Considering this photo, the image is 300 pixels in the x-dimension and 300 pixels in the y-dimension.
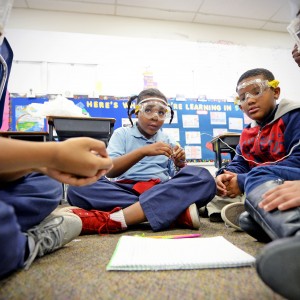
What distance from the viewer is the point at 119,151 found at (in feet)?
4.11

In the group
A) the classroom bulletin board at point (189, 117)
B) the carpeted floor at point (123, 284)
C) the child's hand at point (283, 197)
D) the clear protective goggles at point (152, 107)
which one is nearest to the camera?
the carpeted floor at point (123, 284)

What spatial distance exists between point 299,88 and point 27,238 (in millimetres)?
3647

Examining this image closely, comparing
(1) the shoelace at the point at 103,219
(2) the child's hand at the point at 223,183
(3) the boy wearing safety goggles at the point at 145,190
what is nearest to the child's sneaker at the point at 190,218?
(3) the boy wearing safety goggles at the point at 145,190

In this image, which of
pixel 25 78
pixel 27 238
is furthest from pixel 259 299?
pixel 25 78

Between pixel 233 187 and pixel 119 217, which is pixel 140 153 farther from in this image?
pixel 233 187

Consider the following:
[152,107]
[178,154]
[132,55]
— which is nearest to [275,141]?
[178,154]

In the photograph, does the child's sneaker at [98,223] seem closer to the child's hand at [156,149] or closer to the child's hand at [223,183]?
the child's hand at [156,149]

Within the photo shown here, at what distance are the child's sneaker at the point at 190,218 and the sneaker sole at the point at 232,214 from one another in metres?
0.09

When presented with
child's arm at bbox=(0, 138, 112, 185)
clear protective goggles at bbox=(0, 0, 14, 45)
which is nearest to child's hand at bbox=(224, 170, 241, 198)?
child's arm at bbox=(0, 138, 112, 185)

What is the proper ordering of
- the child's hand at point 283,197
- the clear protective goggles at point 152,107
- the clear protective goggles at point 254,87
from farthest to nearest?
the clear protective goggles at point 152,107, the clear protective goggles at point 254,87, the child's hand at point 283,197

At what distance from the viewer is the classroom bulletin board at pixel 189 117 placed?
271 cm

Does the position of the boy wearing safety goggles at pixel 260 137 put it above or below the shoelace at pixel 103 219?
above

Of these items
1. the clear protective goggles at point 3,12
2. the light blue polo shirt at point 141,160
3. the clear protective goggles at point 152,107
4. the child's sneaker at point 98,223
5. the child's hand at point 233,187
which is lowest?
the child's sneaker at point 98,223

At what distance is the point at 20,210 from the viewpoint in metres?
0.53
